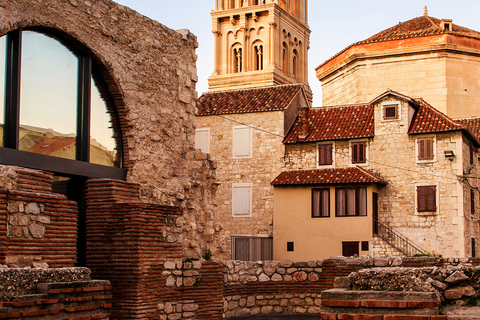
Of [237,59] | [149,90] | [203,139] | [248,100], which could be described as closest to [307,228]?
[203,139]

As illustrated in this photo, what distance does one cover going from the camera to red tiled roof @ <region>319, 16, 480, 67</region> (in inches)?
1462

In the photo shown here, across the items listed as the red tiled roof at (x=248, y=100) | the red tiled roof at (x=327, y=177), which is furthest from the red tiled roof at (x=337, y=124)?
the red tiled roof at (x=327, y=177)

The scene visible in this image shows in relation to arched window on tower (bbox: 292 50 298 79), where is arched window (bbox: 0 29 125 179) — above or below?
below

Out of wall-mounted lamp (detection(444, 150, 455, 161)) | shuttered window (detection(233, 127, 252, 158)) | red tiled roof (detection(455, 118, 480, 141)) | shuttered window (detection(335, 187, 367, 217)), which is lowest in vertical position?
shuttered window (detection(335, 187, 367, 217))

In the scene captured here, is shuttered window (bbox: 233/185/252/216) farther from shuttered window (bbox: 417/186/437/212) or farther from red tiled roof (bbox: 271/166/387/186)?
shuttered window (bbox: 417/186/437/212)

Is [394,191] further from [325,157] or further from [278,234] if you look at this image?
[278,234]

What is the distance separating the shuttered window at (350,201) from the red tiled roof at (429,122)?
3.50 meters

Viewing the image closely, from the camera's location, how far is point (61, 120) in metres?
10.8

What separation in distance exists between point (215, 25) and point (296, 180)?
36851mm

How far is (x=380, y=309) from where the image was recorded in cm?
619

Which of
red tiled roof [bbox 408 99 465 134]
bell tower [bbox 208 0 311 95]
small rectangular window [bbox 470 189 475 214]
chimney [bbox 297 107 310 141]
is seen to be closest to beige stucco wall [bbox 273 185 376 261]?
chimney [bbox 297 107 310 141]

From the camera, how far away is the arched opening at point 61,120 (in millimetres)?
9867

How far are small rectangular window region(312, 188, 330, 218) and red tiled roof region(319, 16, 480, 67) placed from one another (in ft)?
40.6

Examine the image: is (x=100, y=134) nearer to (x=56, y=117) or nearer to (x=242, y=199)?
(x=56, y=117)
